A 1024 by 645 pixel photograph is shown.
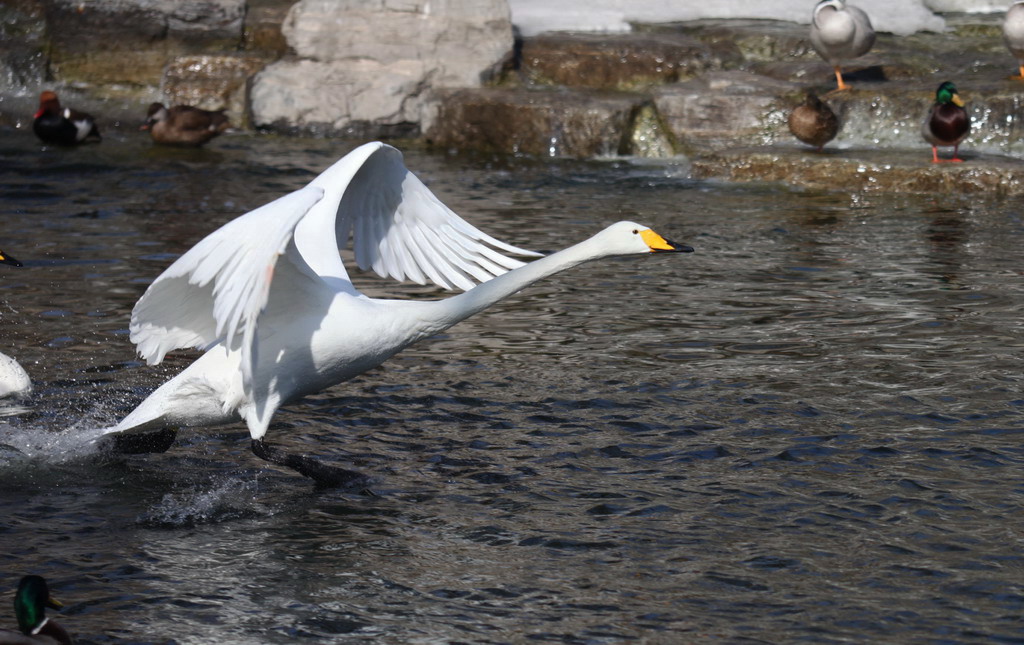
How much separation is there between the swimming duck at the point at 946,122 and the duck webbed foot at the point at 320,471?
7.21 metres

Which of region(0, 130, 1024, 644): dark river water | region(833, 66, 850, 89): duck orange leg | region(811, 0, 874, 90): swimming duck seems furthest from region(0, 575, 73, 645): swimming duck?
region(833, 66, 850, 89): duck orange leg

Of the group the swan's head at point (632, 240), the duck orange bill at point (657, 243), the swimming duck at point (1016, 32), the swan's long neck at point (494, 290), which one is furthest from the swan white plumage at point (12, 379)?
the swimming duck at point (1016, 32)

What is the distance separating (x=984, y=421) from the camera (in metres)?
5.47

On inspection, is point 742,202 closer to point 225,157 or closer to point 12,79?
point 225,157

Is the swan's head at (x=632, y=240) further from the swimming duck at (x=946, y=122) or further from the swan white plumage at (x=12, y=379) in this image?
the swimming duck at (x=946, y=122)

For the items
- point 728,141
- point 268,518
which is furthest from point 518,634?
point 728,141

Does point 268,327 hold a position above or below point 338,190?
below

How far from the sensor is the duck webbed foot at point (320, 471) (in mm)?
4996

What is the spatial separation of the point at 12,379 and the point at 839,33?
860cm

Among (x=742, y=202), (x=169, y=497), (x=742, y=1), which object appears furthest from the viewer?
(x=742, y=1)

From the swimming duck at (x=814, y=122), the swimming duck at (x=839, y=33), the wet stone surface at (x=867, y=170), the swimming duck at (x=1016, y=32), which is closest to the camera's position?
the wet stone surface at (x=867, y=170)

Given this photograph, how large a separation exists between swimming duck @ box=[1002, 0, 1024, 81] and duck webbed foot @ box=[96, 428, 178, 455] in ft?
30.2

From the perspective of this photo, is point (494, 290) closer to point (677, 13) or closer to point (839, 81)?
point (839, 81)

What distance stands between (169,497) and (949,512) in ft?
9.02
